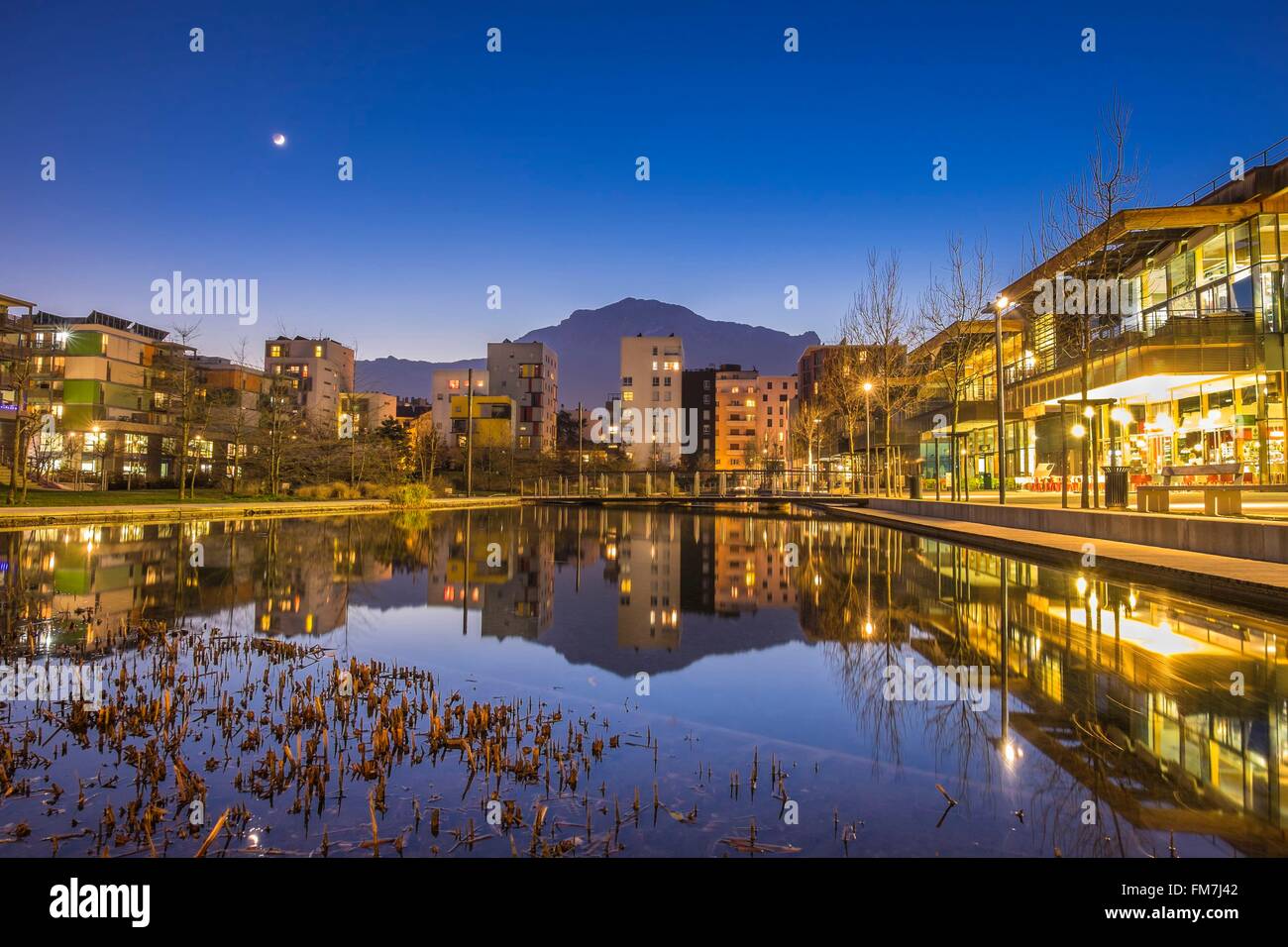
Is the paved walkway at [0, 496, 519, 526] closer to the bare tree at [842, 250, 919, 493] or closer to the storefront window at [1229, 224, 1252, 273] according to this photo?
the bare tree at [842, 250, 919, 493]

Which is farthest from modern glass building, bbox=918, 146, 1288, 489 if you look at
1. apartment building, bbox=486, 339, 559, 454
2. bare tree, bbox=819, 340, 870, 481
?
apartment building, bbox=486, 339, 559, 454

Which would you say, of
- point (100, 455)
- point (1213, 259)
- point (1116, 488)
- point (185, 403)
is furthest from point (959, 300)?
point (100, 455)

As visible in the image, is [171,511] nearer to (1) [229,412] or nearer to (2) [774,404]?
(1) [229,412]

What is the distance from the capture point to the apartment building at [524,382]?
98750mm

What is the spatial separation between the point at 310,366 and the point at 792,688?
103m

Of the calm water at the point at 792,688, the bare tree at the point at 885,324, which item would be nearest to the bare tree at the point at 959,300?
the bare tree at the point at 885,324

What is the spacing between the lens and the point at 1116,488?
2019 centimetres

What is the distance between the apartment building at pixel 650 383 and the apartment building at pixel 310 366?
132 ft

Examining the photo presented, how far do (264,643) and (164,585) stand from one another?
5.82m

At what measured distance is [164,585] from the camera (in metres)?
12.4

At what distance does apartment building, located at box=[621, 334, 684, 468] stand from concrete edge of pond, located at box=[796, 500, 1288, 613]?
91.6 metres

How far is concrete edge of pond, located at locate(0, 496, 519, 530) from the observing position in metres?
26.3

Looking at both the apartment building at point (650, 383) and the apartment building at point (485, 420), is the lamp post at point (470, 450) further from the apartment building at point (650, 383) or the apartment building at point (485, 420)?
the apartment building at point (650, 383)
